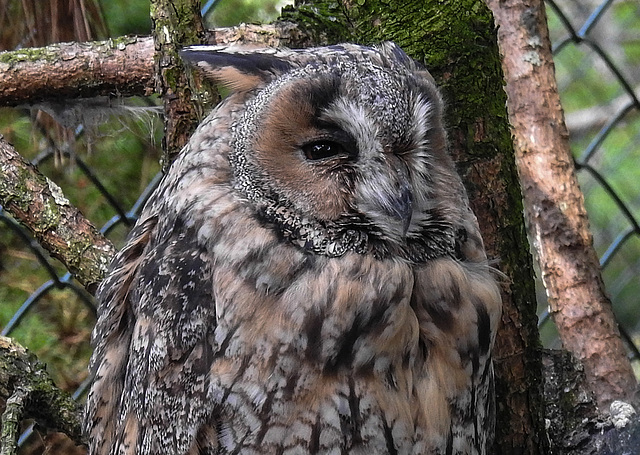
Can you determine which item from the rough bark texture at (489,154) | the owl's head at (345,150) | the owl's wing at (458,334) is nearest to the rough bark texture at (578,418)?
the rough bark texture at (489,154)

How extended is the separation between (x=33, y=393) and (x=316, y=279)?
687mm

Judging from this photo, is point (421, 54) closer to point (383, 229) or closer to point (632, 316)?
point (383, 229)

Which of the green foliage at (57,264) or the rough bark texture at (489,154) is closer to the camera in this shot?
the rough bark texture at (489,154)

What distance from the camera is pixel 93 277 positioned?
1.54 meters

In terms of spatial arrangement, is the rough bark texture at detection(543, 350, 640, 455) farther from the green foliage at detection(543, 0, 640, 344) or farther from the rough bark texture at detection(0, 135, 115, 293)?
the green foliage at detection(543, 0, 640, 344)

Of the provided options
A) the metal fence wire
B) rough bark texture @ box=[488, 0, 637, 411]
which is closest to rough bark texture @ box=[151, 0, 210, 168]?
rough bark texture @ box=[488, 0, 637, 411]

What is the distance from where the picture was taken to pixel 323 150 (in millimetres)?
1092

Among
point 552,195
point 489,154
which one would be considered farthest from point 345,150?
point 552,195

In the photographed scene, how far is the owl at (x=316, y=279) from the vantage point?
3.60 ft

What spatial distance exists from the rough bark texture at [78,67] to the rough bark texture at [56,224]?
0.21m

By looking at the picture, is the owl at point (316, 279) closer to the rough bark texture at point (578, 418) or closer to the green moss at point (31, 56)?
the rough bark texture at point (578, 418)

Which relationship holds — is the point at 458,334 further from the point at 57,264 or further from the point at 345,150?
the point at 57,264

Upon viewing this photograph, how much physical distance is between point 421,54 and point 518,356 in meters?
0.51

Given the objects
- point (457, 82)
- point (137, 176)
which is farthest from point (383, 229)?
point (137, 176)
